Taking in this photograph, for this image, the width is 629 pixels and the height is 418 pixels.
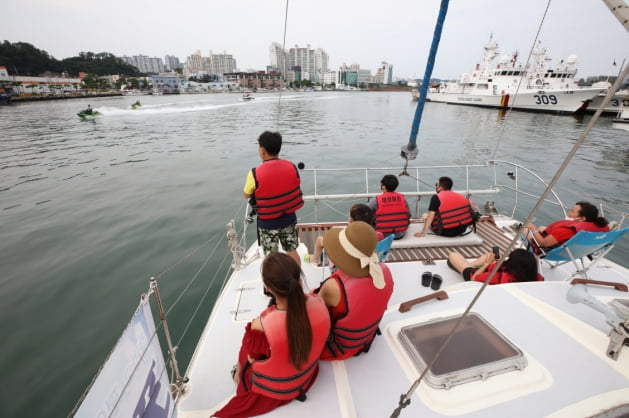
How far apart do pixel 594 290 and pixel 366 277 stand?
2569 millimetres

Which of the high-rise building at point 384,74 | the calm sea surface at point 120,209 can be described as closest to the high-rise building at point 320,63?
the high-rise building at point 384,74

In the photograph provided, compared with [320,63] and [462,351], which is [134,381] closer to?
[462,351]

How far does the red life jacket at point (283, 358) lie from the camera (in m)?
1.57

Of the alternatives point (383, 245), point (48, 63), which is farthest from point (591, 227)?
point (48, 63)

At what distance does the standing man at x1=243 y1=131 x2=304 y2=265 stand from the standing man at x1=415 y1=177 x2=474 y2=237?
100 inches

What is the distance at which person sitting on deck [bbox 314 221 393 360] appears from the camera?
1.75 metres

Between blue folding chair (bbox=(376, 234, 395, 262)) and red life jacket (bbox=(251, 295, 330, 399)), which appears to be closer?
red life jacket (bbox=(251, 295, 330, 399))

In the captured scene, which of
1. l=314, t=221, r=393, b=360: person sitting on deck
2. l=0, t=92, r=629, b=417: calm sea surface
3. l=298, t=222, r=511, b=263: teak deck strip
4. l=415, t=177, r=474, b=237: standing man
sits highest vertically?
l=314, t=221, r=393, b=360: person sitting on deck

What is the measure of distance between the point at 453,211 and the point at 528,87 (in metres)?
45.8

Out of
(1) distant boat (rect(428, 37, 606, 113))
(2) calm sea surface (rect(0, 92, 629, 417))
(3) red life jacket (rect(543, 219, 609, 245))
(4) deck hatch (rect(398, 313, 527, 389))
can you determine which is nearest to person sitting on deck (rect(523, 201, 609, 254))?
(3) red life jacket (rect(543, 219, 609, 245))

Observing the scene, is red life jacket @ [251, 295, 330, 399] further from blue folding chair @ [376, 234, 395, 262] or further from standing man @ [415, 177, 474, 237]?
standing man @ [415, 177, 474, 237]

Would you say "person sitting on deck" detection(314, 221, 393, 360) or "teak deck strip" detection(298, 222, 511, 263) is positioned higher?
"person sitting on deck" detection(314, 221, 393, 360)

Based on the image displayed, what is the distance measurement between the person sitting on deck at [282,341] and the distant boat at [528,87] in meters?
38.9

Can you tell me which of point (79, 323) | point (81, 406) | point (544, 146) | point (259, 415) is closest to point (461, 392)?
point (259, 415)
